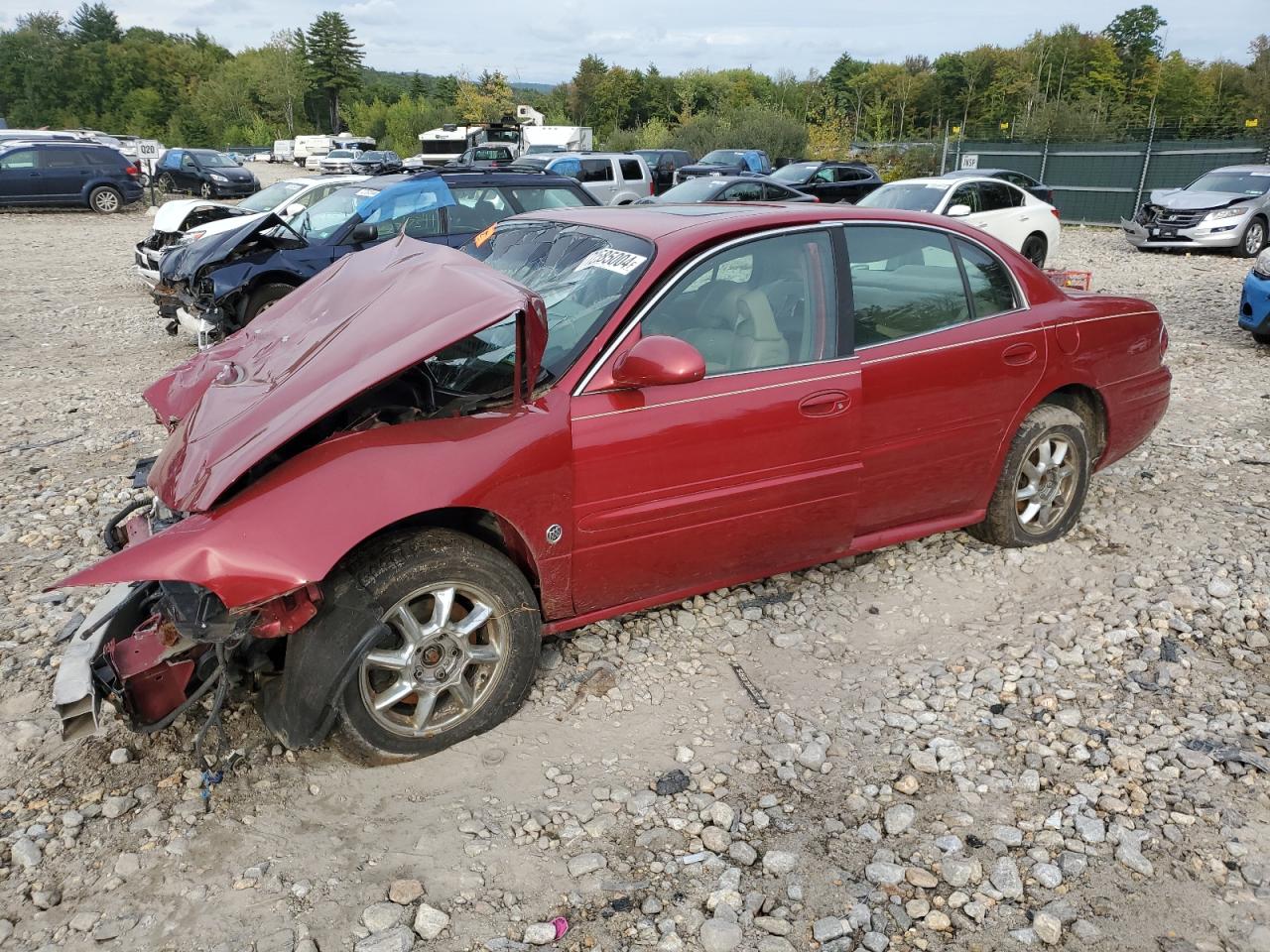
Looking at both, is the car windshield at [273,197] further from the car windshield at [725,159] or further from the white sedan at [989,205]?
the car windshield at [725,159]

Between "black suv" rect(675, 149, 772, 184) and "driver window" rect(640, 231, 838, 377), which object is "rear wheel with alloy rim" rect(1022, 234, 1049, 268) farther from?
"driver window" rect(640, 231, 838, 377)

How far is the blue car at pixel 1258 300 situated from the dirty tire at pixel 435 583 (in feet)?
27.7

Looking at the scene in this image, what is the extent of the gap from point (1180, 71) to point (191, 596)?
69709 millimetres

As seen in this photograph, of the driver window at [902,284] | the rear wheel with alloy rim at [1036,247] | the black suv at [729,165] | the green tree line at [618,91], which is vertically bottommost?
the rear wheel with alloy rim at [1036,247]

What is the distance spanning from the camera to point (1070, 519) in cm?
474

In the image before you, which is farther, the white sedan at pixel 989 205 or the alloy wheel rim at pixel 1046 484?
the white sedan at pixel 989 205

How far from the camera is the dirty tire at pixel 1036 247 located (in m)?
14.2

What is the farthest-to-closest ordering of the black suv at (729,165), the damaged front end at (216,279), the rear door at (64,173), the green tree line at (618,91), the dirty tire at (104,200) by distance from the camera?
1. the green tree line at (618,91)
2. the dirty tire at (104,200)
3. the black suv at (729,165)
4. the rear door at (64,173)
5. the damaged front end at (216,279)

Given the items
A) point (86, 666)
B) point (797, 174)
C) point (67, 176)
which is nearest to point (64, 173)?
point (67, 176)

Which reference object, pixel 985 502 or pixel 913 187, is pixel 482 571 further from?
pixel 913 187

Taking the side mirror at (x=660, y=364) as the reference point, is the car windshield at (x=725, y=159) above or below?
above

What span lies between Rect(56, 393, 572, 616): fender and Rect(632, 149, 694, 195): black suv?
2298 cm

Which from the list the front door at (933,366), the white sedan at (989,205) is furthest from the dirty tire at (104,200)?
the front door at (933,366)

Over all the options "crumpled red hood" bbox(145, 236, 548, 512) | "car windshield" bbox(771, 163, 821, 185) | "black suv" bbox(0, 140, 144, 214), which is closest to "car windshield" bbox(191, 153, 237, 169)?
"black suv" bbox(0, 140, 144, 214)
